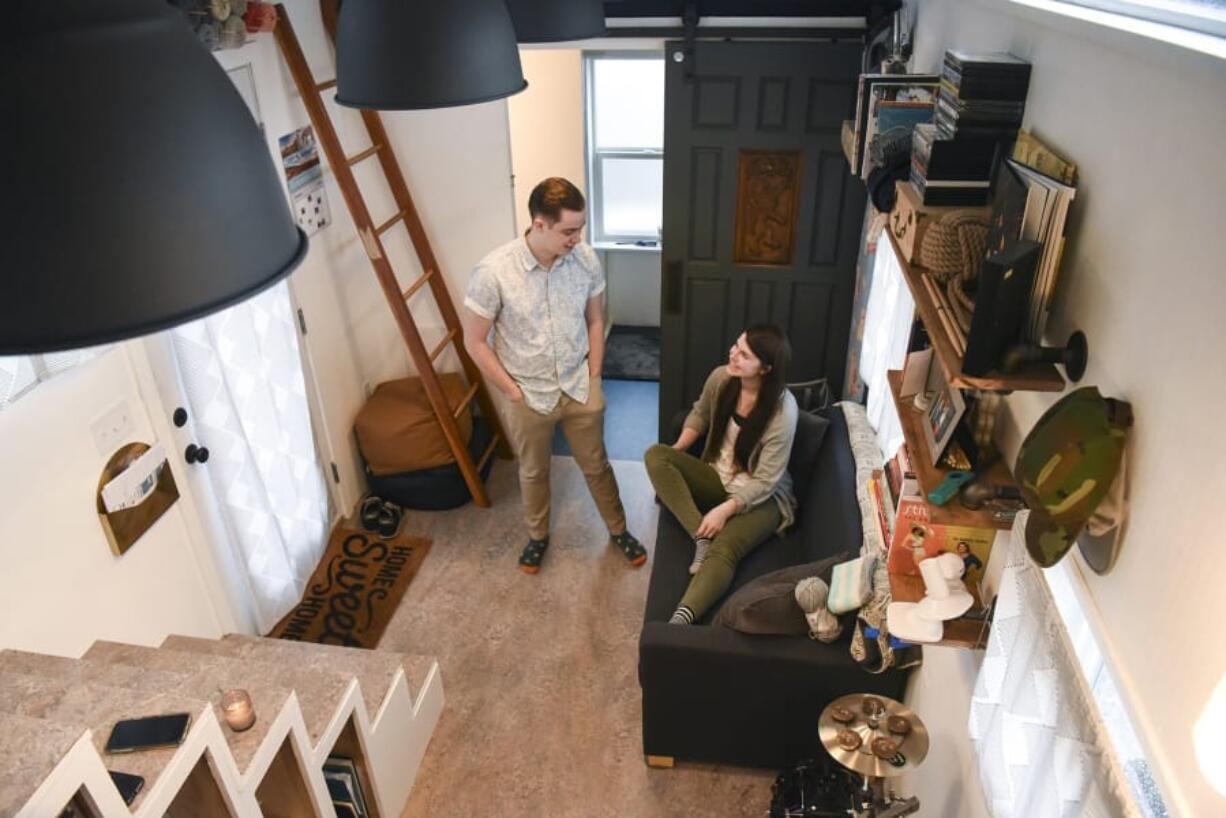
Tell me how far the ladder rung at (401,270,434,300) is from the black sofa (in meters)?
1.76

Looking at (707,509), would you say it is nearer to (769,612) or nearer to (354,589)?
(769,612)

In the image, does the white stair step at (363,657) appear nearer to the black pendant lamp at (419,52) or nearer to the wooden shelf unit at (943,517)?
the wooden shelf unit at (943,517)

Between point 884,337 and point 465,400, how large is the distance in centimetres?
188

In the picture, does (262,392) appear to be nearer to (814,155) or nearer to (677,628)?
(677,628)

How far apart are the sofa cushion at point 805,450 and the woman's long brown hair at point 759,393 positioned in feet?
0.87

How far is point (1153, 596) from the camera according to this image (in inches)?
44.8

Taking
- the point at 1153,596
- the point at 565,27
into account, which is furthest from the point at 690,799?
the point at 565,27

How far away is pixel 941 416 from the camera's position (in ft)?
5.82

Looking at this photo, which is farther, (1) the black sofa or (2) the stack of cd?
(1) the black sofa

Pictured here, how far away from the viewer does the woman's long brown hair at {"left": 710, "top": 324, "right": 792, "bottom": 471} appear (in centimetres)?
289

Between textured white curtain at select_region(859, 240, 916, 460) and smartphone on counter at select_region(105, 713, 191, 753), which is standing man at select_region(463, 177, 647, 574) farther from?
smartphone on counter at select_region(105, 713, 191, 753)

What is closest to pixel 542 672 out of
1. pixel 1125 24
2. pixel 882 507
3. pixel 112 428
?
pixel 882 507

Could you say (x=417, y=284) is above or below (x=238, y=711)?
above

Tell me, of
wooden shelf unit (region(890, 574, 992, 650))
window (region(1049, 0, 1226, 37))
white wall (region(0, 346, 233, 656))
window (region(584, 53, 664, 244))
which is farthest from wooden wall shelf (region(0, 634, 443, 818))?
window (region(584, 53, 664, 244))
